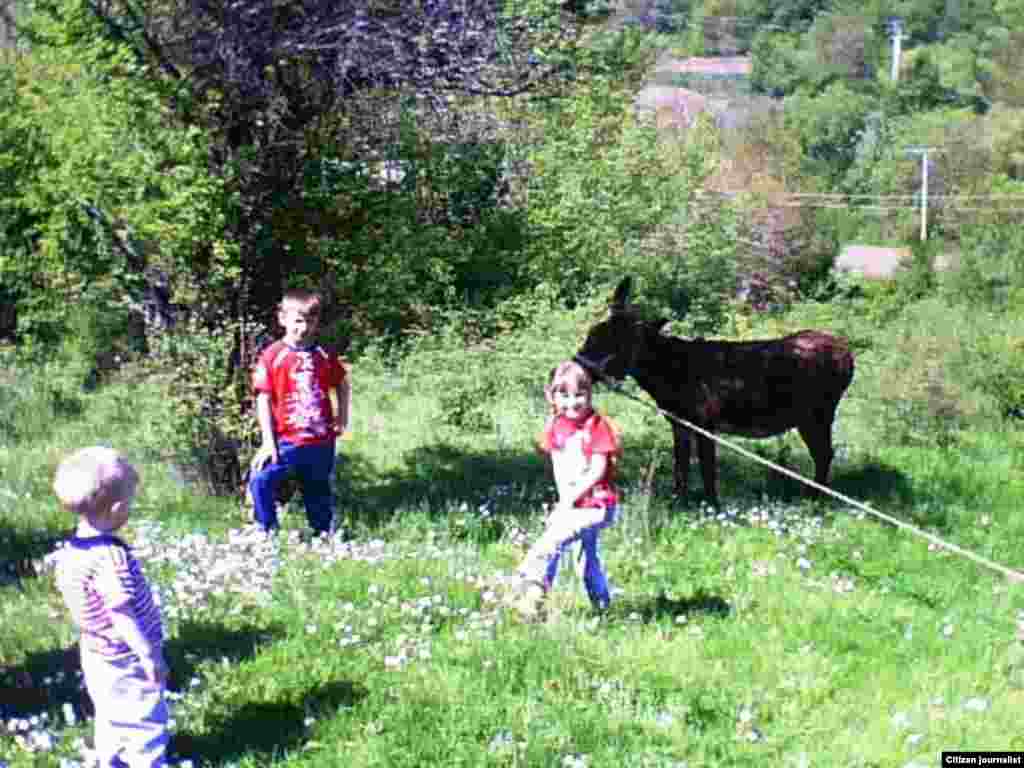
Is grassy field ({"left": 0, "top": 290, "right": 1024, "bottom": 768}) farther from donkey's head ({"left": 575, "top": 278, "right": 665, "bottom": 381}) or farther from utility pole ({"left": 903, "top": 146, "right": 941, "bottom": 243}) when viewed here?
utility pole ({"left": 903, "top": 146, "right": 941, "bottom": 243})

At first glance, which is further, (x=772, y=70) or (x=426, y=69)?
(x=772, y=70)

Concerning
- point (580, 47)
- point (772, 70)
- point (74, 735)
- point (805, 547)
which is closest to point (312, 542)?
point (74, 735)

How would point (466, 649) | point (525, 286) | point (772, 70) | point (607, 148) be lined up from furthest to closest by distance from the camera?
point (772, 70)
point (607, 148)
point (525, 286)
point (466, 649)

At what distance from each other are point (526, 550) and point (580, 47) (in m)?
4.27

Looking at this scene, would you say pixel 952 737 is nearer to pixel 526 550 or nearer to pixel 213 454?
pixel 526 550

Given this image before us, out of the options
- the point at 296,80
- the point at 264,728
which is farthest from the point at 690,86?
the point at 264,728

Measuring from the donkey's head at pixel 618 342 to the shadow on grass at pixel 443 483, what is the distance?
1.09 metres

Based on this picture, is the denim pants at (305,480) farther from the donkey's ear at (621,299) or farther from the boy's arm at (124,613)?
the boy's arm at (124,613)

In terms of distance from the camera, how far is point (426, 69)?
8219 mm

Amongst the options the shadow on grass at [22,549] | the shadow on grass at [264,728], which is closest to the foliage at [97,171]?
the shadow on grass at [22,549]

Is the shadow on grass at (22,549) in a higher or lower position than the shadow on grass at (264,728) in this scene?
lower

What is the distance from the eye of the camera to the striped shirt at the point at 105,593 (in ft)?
13.3

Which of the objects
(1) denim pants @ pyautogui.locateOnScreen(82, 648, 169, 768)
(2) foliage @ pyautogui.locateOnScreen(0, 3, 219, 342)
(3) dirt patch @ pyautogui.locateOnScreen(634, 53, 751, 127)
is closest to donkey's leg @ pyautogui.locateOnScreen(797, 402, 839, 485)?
(2) foliage @ pyautogui.locateOnScreen(0, 3, 219, 342)

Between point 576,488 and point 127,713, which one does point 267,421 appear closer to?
point 576,488
